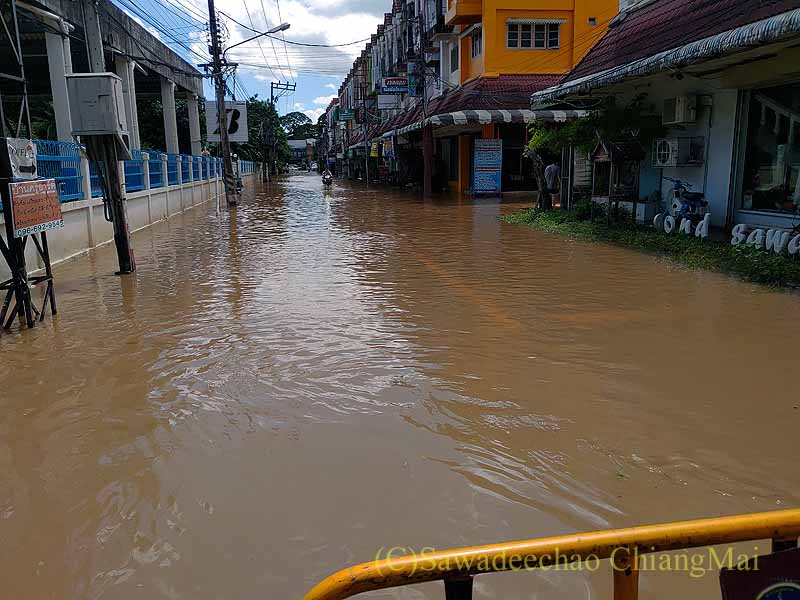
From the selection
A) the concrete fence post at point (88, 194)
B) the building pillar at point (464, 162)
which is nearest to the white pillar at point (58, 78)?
the concrete fence post at point (88, 194)

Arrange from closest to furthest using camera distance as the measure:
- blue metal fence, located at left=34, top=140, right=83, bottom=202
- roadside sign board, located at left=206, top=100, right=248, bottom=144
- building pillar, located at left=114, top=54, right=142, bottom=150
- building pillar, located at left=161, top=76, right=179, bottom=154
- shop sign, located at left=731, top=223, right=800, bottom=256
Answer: shop sign, located at left=731, top=223, right=800, bottom=256 → blue metal fence, located at left=34, top=140, right=83, bottom=202 → building pillar, located at left=114, top=54, right=142, bottom=150 → roadside sign board, located at left=206, top=100, right=248, bottom=144 → building pillar, located at left=161, top=76, right=179, bottom=154

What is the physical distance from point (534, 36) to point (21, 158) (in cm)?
2376

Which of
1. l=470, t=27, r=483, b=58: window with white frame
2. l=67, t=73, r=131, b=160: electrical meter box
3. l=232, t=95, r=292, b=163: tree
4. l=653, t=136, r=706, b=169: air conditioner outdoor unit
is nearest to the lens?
l=67, t=73, r=131, b=160: electrical meter box

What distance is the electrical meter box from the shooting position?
348 inches

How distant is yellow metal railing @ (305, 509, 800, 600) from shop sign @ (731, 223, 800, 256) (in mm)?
9141

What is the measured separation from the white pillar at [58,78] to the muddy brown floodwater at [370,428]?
999 cm

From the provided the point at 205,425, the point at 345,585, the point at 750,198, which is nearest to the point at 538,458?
the point at 205,425

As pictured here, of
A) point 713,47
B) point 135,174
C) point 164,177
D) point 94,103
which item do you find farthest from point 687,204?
point 164,177

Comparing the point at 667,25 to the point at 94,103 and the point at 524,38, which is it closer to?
the point at 94,103

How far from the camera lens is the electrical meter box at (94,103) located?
8852 mm

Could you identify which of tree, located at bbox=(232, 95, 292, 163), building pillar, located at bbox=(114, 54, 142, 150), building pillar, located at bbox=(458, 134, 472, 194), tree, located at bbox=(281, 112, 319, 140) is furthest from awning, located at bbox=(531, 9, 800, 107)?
tree, located at bbox=(281, 112, 319, 140)

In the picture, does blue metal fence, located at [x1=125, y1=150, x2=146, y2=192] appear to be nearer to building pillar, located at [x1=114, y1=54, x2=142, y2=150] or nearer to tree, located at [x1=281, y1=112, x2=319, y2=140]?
building pillar, located at [x1=114, y1=54, x2=142, y2=150]

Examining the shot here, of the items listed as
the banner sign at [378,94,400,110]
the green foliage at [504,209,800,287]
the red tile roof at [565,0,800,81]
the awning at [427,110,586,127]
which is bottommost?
the green foliage at [504,209,800,287]

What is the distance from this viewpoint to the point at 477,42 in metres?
28.1
